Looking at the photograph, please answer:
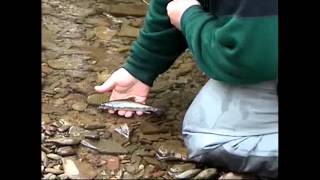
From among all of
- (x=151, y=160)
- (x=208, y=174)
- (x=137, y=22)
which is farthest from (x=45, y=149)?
(x=137, y=22)

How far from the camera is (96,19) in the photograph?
2.53 meters

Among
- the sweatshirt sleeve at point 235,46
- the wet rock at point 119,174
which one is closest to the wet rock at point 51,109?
the wet rock at point 119,174

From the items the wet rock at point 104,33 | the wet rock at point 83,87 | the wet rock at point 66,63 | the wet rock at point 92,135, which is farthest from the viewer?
the wet rock at point 104,33

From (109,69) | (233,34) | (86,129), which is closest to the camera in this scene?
(233,34)

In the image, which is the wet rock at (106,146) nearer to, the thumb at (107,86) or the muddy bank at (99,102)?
the muddy bank at (99,102)

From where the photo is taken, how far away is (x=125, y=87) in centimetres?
202

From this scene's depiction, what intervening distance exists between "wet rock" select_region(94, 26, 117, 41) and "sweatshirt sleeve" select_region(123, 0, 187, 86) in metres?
0.40

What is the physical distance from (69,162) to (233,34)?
482 millimetres

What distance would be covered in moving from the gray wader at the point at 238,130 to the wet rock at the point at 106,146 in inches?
6.4

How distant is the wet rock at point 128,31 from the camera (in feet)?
7.90

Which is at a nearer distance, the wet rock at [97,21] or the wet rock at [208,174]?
the wet rock at [208,174]
